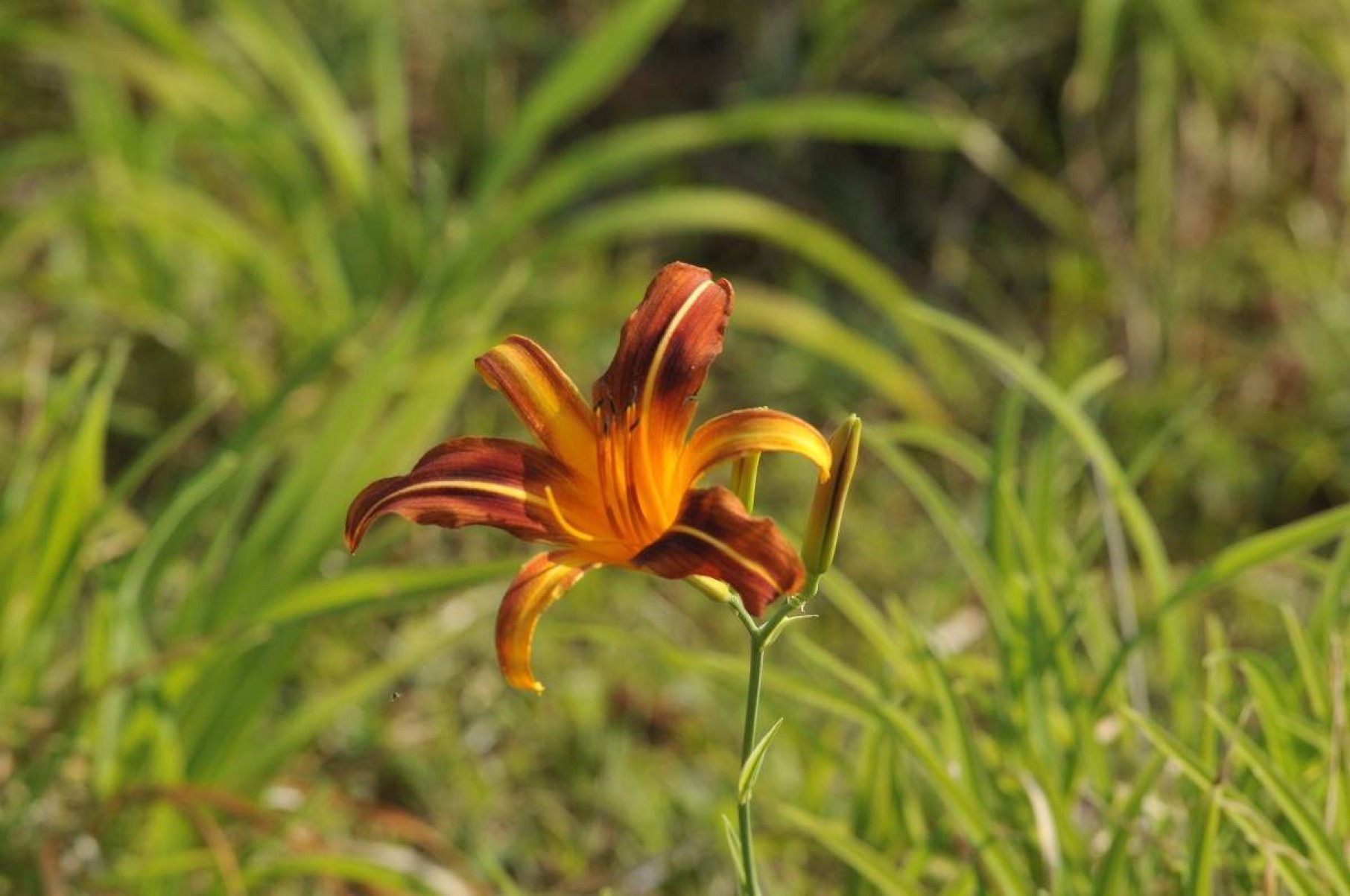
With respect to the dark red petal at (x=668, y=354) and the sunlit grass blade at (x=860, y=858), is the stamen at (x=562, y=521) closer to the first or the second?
the dark red petal at (x=668, y=354)

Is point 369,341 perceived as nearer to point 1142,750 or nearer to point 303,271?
point 303,271

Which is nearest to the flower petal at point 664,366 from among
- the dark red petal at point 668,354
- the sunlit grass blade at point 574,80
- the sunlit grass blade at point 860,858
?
the dark red petal at point 668,354

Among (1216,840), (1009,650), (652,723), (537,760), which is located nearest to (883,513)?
(652,723)

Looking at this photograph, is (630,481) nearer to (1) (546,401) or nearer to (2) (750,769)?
(1) (546,401)

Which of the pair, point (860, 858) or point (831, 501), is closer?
point (831, 501)

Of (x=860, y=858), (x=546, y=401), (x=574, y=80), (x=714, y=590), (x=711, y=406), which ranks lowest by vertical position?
(x=711, y=406)

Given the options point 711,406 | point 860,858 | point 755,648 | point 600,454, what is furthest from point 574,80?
point 755,648
